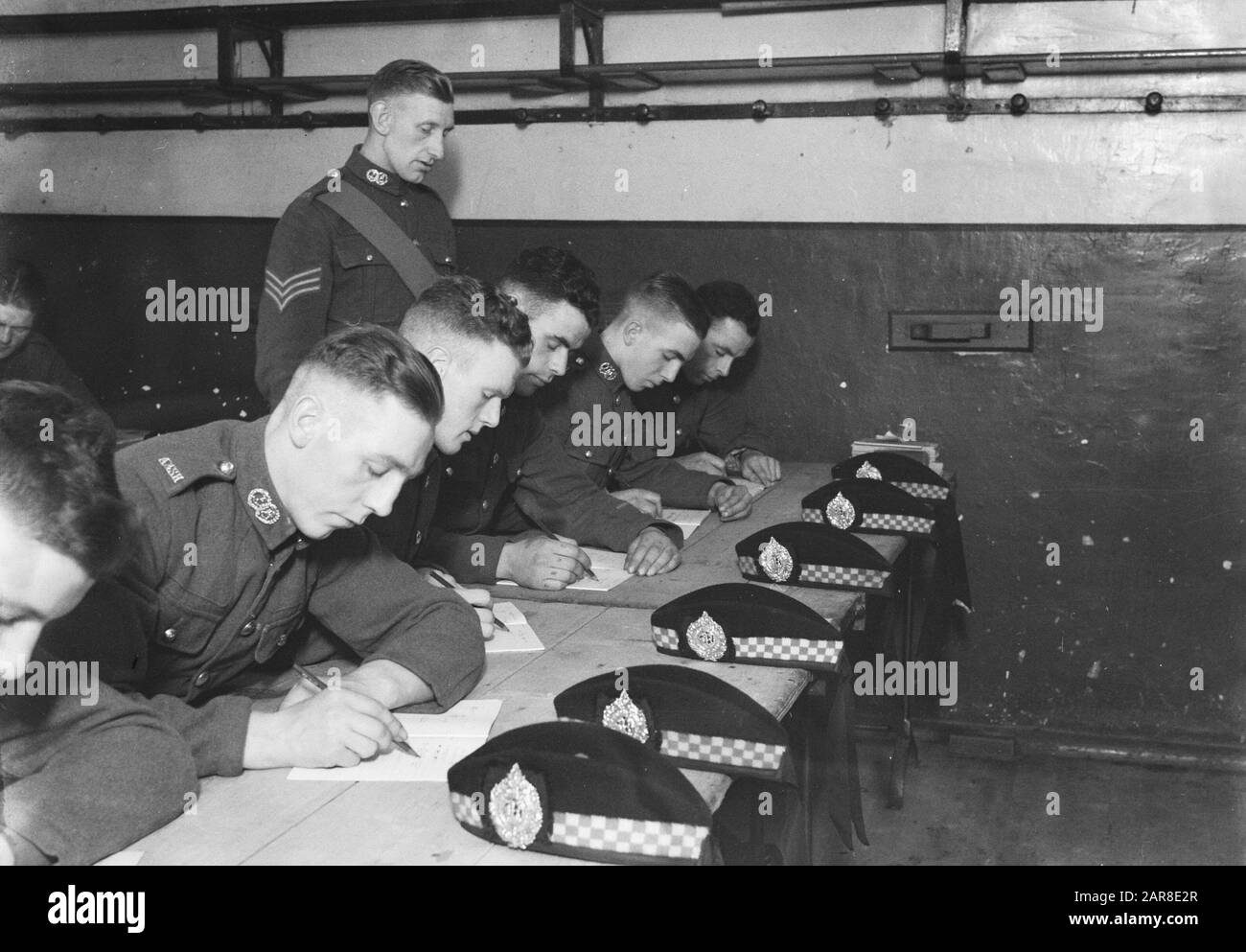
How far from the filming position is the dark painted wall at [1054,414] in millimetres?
3795

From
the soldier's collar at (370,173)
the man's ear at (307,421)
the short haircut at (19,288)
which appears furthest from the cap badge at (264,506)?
the short haircut at (19,288)

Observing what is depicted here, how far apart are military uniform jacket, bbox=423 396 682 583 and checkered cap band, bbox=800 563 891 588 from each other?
0.47m

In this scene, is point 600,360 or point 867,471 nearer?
point 600,360

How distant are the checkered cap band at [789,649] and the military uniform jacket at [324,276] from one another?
4.81 ft

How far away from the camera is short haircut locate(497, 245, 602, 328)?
9.39 ft

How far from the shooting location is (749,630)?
204 centimetres

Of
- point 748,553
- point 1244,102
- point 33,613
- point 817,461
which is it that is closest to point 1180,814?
point 817,461

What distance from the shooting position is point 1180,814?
360 centimetres

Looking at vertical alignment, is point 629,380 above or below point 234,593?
above

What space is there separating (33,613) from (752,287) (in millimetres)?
3182

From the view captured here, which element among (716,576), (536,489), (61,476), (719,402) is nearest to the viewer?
(61,476)

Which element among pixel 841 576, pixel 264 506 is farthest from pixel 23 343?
pixel 841 576

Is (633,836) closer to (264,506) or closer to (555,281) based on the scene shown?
(264,506)

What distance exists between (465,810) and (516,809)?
0.27 ft
